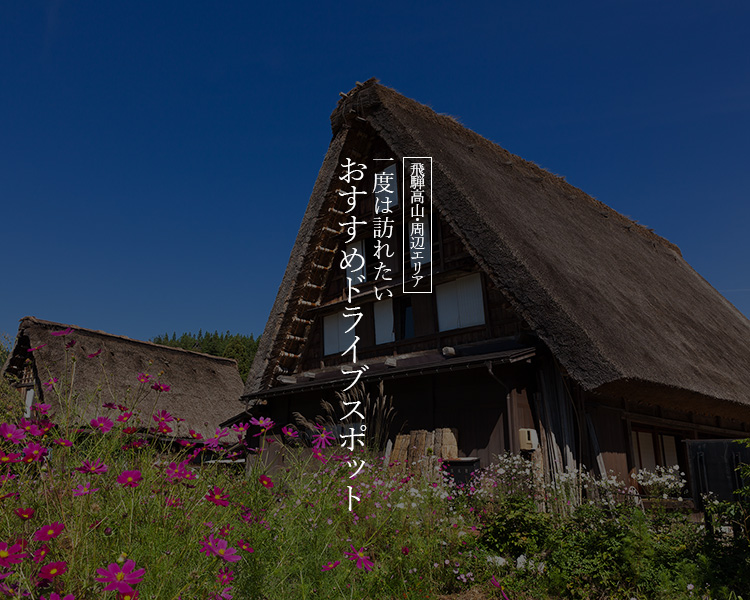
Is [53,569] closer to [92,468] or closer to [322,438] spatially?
[92,468]

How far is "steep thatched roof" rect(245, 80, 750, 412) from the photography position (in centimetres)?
863

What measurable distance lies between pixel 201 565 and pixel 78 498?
0.62 m

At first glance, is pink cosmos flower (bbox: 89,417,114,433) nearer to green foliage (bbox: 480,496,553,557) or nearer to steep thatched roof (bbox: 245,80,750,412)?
green foliage (bbox: 480,496,553,557)

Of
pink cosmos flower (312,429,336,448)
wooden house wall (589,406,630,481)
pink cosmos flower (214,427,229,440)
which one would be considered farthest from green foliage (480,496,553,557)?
wooden house wall (589,406,630,481)

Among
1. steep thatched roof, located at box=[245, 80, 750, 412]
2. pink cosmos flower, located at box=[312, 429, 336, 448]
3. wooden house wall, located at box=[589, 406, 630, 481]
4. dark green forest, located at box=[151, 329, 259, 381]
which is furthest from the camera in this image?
dark green forest, located at box=[151, 329, 259, 381]

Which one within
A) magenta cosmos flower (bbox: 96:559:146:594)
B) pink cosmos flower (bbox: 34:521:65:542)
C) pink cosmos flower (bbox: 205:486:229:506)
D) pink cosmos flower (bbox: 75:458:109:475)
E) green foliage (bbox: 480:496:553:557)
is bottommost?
green foliage (bbox: 480:496:553:557)

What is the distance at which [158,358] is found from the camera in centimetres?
2175

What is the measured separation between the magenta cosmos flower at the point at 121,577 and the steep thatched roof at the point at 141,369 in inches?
644

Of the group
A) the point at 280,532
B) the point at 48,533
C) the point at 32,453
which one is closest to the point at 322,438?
the point at 280,532

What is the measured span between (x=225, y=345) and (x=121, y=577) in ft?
118

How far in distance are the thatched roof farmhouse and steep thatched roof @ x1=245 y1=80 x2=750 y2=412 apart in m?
0.04

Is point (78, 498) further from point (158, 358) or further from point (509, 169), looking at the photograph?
point (158, 358)

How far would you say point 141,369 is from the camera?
69.4ft

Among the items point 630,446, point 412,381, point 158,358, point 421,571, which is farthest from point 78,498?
point 158,358
